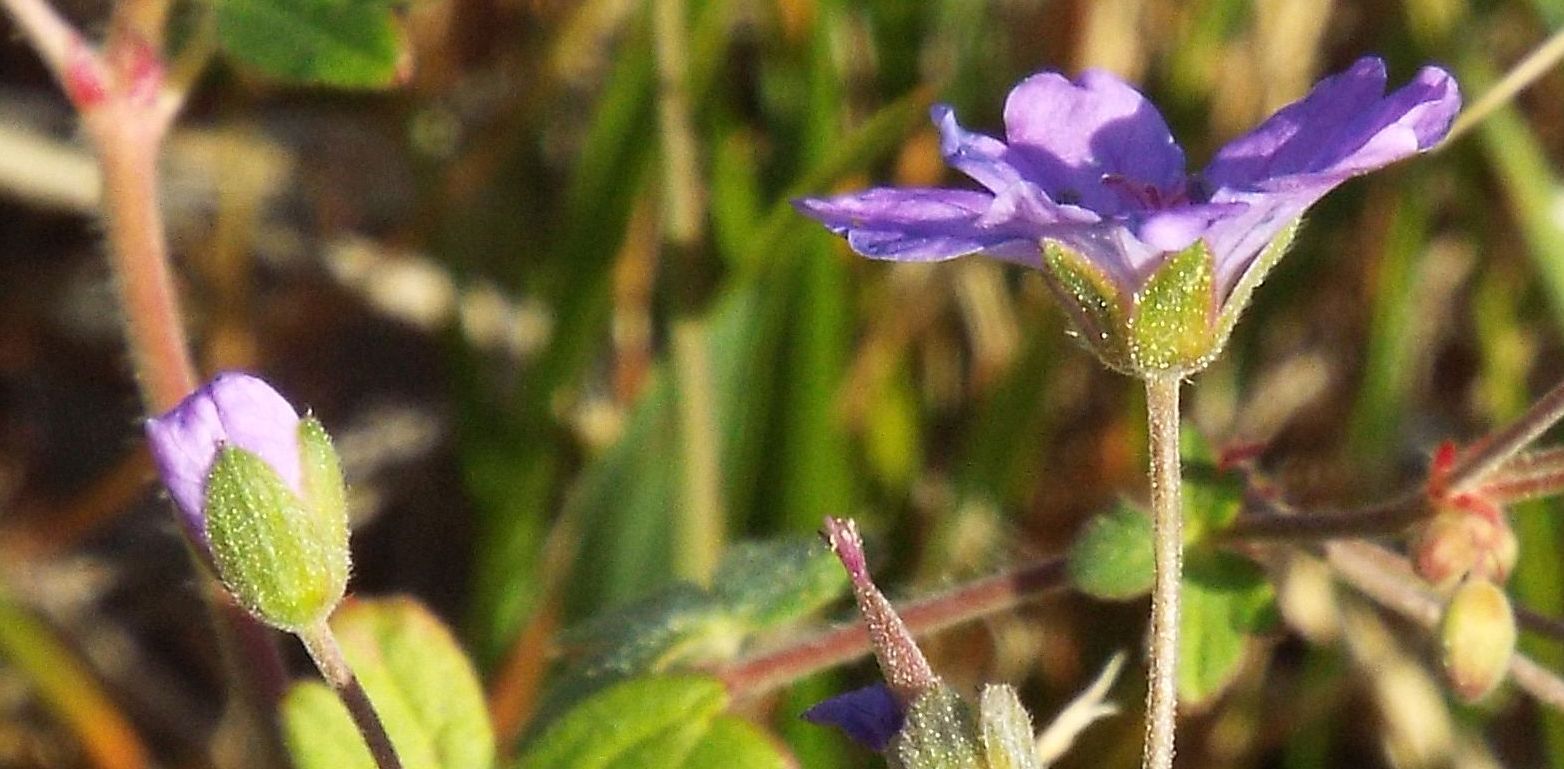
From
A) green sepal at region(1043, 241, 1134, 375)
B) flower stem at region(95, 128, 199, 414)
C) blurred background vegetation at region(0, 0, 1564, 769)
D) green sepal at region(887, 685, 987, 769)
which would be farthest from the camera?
blurred background vegetation at region(0, 0, 1564, 769)

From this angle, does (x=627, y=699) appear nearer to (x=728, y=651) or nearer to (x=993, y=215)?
(x=728, y=651)

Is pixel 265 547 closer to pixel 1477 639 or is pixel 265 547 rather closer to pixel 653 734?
pixel 653 734

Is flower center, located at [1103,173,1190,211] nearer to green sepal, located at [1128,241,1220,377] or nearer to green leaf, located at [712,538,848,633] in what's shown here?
green sepal, located at [1128,241,1220,377]

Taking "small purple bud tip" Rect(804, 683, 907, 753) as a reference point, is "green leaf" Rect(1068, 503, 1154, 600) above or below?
above

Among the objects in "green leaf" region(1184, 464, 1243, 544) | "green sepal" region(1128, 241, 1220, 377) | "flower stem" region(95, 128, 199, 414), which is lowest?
"green sepal" region(1128, 241, 1220, 377)

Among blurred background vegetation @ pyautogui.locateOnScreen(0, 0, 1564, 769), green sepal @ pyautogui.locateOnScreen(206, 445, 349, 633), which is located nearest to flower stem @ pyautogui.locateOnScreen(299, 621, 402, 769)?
green sepal @ pyautogui.locateOnScreen(206, 445, 349, 633)

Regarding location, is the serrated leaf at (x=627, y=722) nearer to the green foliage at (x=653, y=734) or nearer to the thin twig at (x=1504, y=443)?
the green foliage at (x=653, y=734)

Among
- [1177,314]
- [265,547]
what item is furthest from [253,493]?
[1177,314]
